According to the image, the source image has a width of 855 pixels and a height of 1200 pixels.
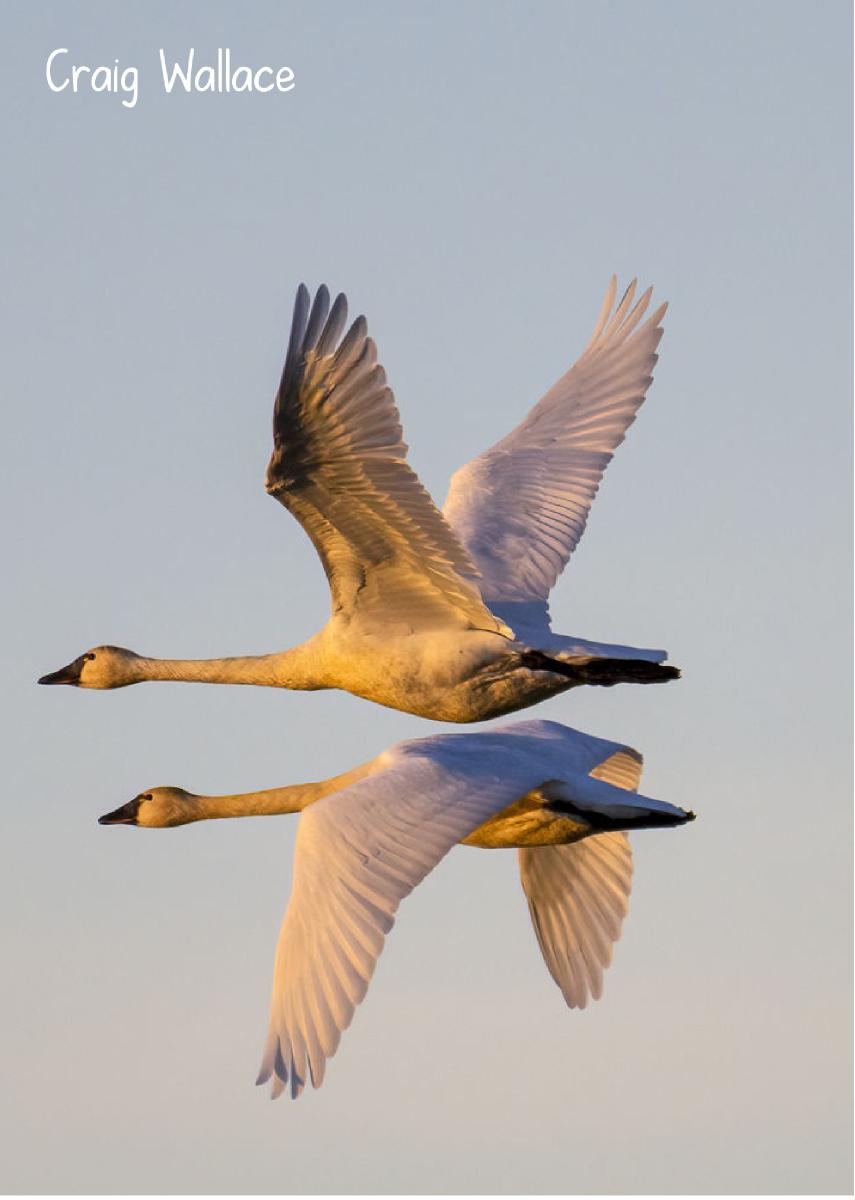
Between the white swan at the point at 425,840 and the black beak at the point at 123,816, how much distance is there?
0.6 inches

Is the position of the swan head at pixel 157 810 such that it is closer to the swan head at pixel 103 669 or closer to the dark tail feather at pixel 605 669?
the swan head at pixel 103 669

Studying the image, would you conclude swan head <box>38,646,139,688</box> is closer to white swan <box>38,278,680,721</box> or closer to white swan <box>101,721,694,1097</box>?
white swan <box>38,278,680,721</box>

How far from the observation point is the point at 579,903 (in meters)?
25.2

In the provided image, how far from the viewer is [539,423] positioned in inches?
1105

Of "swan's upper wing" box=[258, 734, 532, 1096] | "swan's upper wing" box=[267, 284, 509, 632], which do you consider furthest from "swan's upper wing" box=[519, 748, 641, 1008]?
"swan's upper wing" box=[258, 734, 532, 1096]

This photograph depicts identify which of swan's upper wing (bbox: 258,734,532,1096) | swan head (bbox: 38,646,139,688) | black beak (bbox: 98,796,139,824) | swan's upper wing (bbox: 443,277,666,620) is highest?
swan's upper wing (bbox: 443,277,666,620)

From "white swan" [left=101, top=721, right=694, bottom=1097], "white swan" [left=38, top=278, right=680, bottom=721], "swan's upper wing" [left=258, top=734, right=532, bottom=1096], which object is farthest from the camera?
"white swan" [left=38, top=278, right=680, bottom=721]

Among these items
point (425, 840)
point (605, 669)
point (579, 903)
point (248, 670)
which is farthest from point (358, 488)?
point (579, 903)

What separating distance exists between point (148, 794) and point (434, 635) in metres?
3.80

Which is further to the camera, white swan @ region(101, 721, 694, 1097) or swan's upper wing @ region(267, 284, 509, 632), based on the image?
swan's upper wing @ region(267, 284, 509, 632)

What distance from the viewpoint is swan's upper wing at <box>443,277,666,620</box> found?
26047mm

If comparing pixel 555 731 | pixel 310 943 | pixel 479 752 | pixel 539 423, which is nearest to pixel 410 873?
pixel 310 943

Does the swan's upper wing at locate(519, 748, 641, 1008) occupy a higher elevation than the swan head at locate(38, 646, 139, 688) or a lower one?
lower

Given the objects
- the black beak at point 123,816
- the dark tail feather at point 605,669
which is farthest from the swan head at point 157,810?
the dark tail feather at point 605,669
